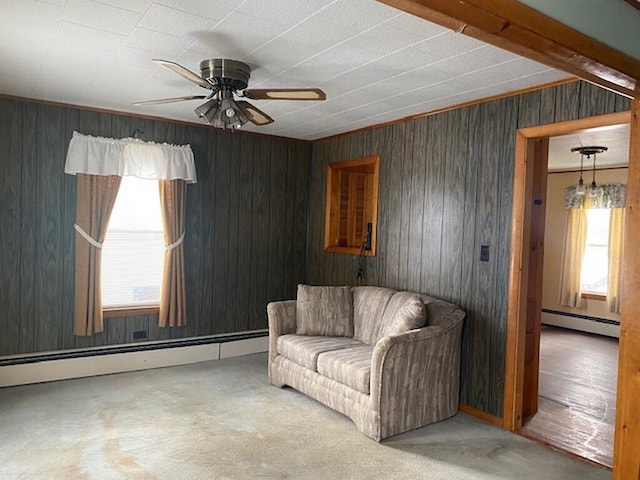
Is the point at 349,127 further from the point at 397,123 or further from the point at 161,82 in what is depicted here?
the point at 161,82

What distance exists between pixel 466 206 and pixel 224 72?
2.12 metres

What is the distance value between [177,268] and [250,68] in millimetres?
2446

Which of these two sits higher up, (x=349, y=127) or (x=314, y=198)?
(x=349, y=127)

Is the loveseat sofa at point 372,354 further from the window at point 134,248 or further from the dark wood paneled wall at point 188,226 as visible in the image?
the window at point 134,248

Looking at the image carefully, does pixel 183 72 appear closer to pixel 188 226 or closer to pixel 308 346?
pixel 308 346

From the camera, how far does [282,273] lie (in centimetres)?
573

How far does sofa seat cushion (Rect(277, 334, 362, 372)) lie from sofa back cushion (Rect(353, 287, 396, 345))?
0.11 meters

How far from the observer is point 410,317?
3.61 m

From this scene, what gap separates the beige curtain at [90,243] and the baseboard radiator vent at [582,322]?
6.49 m

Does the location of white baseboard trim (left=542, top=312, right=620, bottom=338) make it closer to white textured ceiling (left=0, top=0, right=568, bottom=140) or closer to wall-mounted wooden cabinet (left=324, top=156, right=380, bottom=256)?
wall-mounted wooden cabinet (left=324, top=156, right=380, bottom=256)

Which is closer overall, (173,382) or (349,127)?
(173,382)

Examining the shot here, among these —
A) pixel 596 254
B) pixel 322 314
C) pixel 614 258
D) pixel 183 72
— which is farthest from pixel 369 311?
pixel 596 254

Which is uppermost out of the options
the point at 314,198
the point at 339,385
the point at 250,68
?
the point at 250,68

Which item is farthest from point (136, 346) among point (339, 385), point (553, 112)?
point (553, 112)
